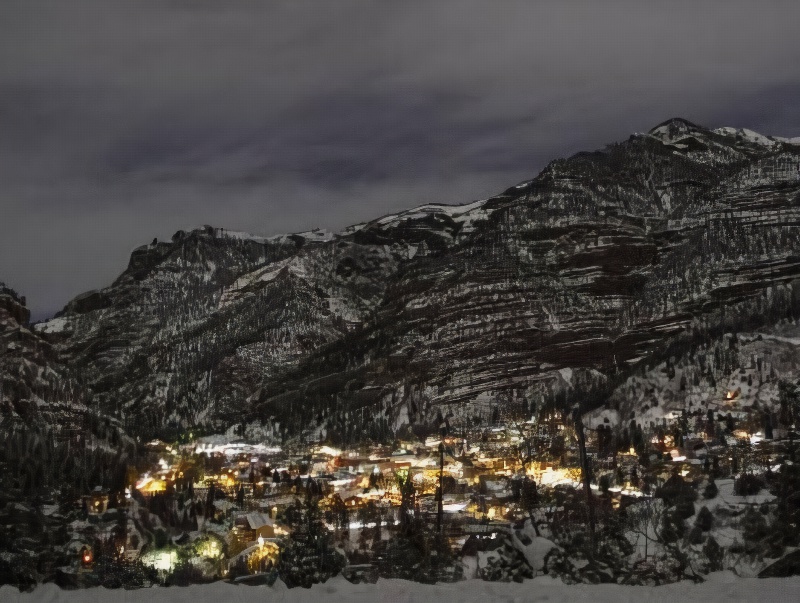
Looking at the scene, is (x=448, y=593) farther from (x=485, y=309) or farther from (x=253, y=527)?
(x=485, y=309)

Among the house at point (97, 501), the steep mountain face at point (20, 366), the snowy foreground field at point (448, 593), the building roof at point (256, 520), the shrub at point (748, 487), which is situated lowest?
the snowy foreground field at point (448, 593)

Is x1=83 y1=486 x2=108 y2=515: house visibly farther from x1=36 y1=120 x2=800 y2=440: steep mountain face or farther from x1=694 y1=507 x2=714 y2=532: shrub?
x1=36 y1=120 x2=800 y2=440: steep mountain face

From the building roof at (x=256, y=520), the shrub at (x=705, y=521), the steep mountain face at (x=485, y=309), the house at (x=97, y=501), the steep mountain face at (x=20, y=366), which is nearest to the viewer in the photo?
the shrub at (x=705, y=521)

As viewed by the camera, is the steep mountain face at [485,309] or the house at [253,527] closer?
the house at [253,527]

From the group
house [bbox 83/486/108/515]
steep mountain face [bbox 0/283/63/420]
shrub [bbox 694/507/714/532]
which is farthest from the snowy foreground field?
steep mountain face [bbox 0/283/63/420]

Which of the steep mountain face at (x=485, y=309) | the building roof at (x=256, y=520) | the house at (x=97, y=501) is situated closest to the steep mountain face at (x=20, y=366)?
the house at (x=97, y=501)

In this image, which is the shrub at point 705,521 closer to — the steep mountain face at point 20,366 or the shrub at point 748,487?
the shrub at point 748,487

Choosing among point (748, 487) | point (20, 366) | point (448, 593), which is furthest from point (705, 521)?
point (20, 366)
